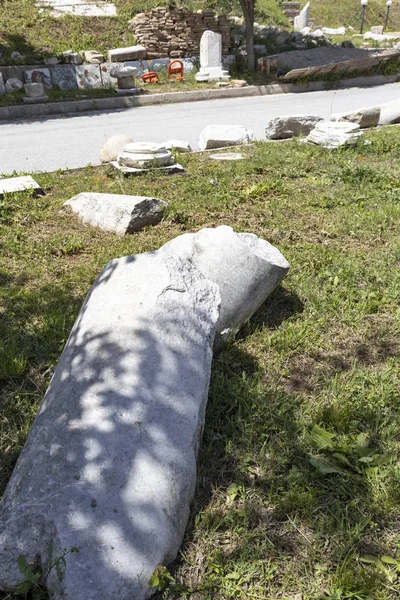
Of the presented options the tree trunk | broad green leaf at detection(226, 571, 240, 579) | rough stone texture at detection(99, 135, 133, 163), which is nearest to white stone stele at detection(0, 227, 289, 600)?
broad green leaf at detection(226, 571, 240, 579)

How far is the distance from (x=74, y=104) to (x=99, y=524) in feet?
46.5

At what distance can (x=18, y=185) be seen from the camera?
21.3 ft

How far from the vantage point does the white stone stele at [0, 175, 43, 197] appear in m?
6.35

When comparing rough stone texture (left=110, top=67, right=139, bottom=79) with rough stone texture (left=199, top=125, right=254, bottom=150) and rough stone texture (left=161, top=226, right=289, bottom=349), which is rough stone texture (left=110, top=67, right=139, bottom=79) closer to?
rough stone texture (left=199, top=125, right=254, bottom=150)

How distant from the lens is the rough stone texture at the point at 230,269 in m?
3.31

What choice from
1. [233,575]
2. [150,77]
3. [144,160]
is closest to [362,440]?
[233,575]

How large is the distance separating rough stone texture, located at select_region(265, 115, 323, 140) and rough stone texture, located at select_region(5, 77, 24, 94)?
9288 millimetres

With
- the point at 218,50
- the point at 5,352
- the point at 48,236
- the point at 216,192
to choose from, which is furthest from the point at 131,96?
the point at 5,352

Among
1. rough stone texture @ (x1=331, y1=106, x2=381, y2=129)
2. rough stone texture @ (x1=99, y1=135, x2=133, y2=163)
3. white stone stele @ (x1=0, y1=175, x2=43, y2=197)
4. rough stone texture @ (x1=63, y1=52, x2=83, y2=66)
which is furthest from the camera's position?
rough stone texture @ (x1=63, y1=52, x2=83, y2=66)

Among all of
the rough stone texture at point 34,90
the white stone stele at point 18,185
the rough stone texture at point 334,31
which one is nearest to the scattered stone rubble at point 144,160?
the white stone stele at point 18,185

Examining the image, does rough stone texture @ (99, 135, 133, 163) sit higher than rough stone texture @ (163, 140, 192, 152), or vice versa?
rough stone texture @ (99, 135, 133, 163)

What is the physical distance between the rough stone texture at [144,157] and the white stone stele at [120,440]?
4.61m

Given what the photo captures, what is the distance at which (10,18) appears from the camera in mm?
19375

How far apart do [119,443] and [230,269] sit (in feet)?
5.11
